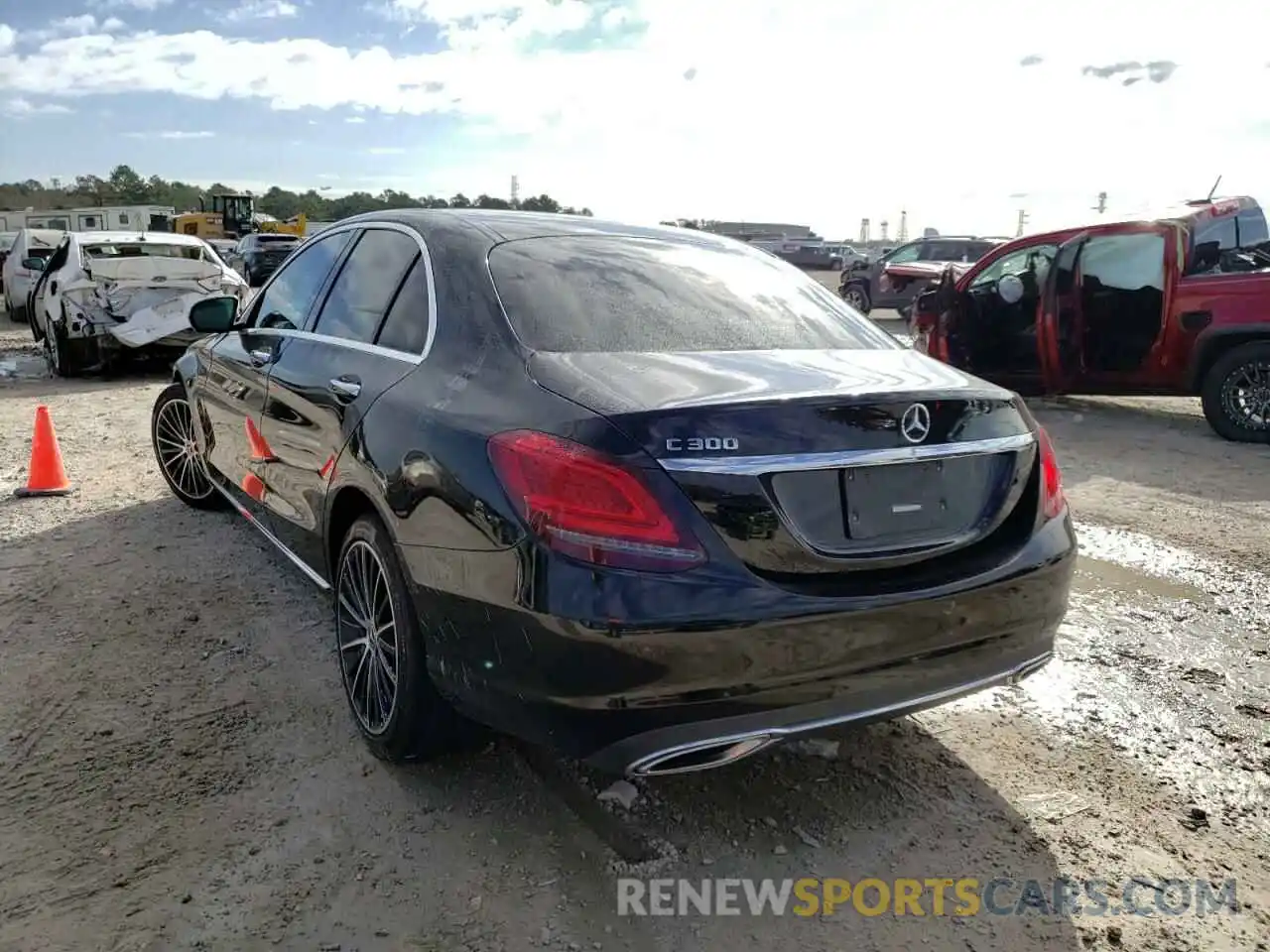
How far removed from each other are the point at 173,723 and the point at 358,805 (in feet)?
2.93

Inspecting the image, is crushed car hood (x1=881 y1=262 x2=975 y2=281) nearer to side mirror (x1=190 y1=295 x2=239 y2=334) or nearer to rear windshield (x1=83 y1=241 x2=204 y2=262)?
rear windshield (x1=83 y1=241 x2=204 y2=262)

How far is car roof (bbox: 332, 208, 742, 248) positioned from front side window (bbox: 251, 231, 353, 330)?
154mm

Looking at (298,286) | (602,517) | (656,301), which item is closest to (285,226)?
(298,286)

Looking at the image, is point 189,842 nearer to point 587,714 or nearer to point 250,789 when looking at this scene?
point 250,789

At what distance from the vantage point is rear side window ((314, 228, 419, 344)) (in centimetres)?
334

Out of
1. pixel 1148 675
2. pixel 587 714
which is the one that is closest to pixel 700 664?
pixel 587 714

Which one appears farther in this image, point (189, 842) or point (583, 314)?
point (583, 314)

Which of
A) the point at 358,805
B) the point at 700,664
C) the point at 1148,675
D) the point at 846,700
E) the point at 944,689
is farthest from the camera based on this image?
the point at 1148,675

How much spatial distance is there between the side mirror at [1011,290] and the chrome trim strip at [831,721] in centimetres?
720

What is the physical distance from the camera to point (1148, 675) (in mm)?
3730

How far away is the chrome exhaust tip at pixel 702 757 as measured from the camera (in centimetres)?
226

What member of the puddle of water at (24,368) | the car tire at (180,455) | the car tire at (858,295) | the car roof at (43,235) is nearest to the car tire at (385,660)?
the car tire at (180,455)

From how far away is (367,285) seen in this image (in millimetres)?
3533

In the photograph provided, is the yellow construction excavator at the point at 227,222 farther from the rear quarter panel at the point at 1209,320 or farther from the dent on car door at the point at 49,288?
the rear quarter panel at the point at 1209,320
